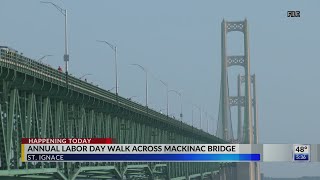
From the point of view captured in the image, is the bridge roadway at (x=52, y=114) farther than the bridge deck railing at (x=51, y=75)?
No

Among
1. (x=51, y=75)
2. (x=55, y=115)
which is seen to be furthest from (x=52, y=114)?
(x=51, y=75)

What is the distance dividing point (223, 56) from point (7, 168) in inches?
5974

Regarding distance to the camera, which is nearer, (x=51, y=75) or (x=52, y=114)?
(x=51, y=75)

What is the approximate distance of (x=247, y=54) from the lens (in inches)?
7864

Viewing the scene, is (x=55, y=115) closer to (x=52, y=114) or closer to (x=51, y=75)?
(x=52, y=114)

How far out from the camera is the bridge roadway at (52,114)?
4939 centimetres

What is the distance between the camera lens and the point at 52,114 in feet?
201

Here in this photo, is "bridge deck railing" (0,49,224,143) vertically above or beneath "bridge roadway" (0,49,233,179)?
above

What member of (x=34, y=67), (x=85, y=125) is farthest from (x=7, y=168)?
(x=85, y=125)

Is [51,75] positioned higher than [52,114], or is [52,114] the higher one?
[51,75]

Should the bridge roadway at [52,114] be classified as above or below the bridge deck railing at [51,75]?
below

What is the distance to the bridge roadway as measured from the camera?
162ft

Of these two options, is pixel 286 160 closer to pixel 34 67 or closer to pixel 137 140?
pixel 34 67

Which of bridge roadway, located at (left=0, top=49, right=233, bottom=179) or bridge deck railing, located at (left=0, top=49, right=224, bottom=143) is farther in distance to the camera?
bridge deck railing, located at (left=0, top=49, right=224, bottom=143)
